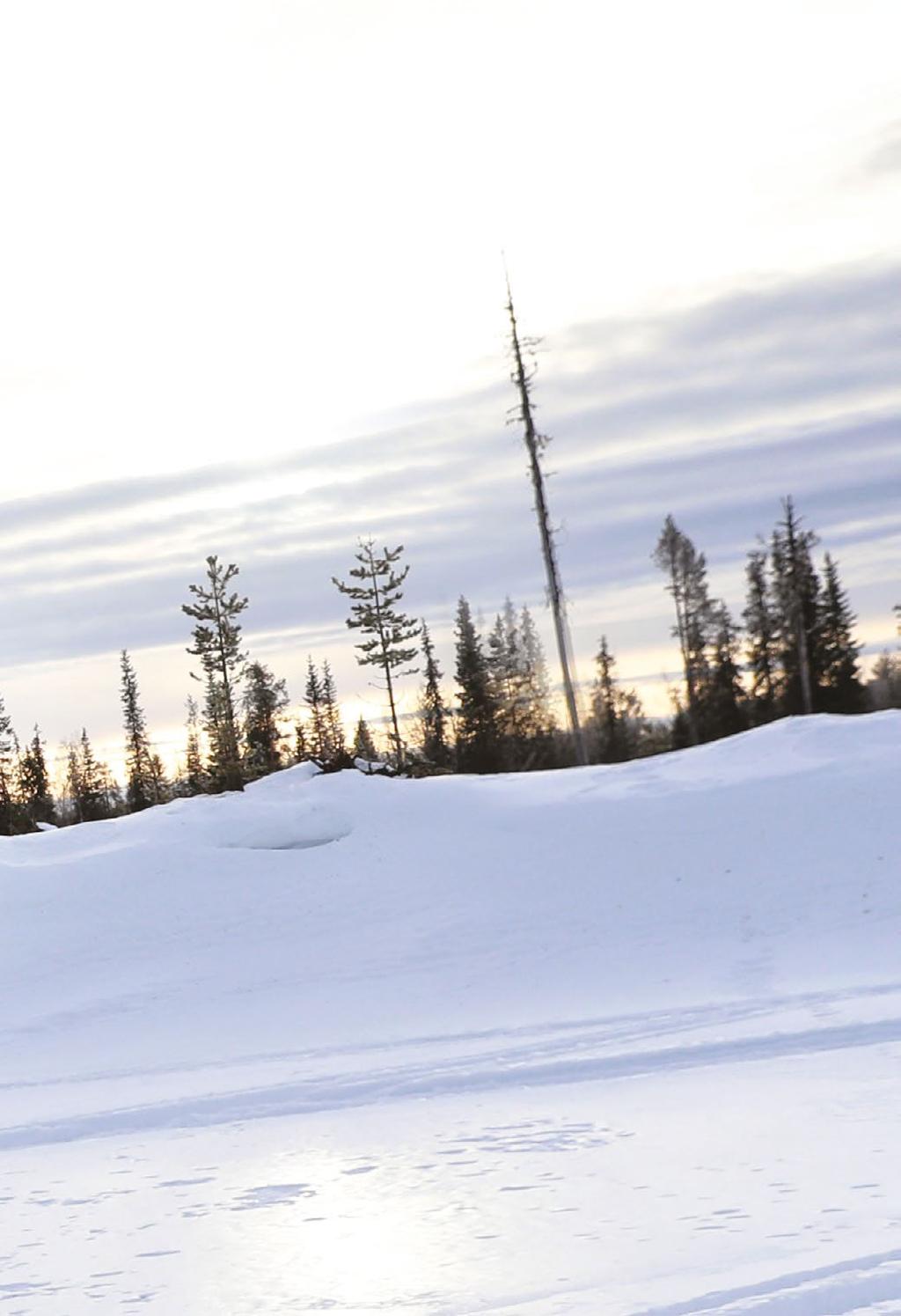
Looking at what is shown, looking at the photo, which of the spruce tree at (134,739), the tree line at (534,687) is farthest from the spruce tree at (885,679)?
the spruce tree at (134,739)

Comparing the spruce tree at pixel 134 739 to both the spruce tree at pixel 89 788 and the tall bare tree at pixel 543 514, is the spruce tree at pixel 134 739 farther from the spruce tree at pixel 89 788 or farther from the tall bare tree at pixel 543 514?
the tall bare tree at pixel 543 514

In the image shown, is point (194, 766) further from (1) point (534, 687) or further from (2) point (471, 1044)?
(2) point (471, 1044)

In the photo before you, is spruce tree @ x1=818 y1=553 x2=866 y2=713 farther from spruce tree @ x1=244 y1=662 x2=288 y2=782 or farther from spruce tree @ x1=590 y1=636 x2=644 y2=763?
spruce tree @ x1=244 y1=662 x2=288 y2=782

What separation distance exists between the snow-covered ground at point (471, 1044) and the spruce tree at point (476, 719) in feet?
106

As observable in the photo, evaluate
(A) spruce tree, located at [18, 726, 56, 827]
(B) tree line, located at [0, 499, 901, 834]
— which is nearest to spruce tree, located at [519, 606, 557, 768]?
(B) tree line, located at [0, 499, 901, 834]

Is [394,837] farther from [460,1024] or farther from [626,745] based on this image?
[626,745]

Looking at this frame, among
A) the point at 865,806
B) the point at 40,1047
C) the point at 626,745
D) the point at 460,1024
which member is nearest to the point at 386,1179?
the point at 460,1024

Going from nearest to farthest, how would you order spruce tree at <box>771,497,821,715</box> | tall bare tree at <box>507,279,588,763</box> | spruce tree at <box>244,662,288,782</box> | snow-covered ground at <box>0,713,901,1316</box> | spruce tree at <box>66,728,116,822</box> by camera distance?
snow-covered ground at <box>0,713,901,1316</box> → tall bare tree at <box>507,279,588,763</box> → spruce tree at <box>771,497,821,715</box> → spruce tree at <box>244,662,288,782</box> → spruce tree at <box>66,728,116,822</box>

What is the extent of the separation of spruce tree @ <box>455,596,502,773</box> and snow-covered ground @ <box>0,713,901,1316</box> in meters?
32.4

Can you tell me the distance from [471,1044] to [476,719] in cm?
4227

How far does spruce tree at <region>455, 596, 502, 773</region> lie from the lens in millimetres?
51791

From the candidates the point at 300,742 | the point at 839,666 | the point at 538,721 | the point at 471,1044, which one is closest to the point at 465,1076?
the point at 471,1044

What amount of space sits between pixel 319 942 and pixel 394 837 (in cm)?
257

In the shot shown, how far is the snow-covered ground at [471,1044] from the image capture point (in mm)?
5996
